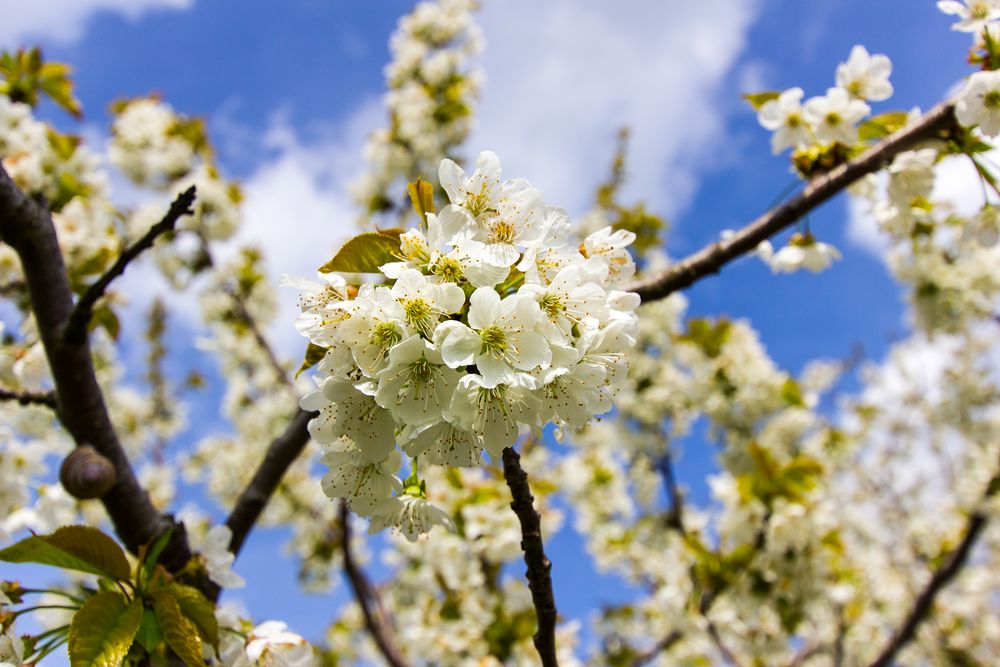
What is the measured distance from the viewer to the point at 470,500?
4020mm

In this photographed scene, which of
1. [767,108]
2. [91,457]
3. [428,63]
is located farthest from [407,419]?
[428,63]

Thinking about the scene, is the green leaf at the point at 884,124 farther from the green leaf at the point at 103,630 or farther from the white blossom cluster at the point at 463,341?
the green leaf at the point at 103,630

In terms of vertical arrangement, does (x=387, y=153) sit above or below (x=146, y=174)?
above

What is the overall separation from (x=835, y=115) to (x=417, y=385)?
1822mm

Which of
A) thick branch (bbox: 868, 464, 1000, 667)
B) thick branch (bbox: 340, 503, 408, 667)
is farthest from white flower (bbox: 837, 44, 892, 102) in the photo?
thick branch (bbox: 868, 464, 1000, 667)

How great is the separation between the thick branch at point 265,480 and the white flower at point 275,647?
0.49 m

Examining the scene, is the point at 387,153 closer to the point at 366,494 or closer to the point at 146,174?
the point at 146,174

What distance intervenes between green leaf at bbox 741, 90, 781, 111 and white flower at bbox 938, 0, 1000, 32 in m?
0.52

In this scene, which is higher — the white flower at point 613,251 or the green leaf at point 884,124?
the green leaf at point 884,124

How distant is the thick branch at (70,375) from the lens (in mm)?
1855

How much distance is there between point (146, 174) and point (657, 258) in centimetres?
535

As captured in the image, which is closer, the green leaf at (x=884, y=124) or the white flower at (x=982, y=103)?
the white flower at (x=982, y=103)

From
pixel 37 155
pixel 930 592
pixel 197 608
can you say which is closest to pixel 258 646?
pixel 197 608

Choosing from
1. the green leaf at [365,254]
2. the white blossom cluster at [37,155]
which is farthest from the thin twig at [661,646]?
the white blossom cluster at [37,155]
